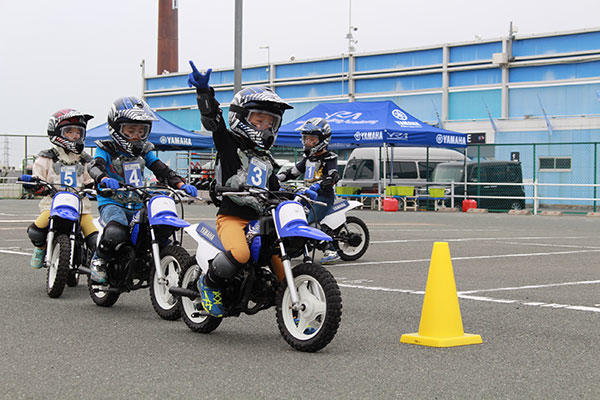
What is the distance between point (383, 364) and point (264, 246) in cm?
129

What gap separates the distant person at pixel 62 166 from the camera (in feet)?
30.3

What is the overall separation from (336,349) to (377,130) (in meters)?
23.1

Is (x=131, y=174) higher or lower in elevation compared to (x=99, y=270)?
higher

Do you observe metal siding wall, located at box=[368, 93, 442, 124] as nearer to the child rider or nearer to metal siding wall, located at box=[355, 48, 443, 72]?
metal siding wall, located at box=[355, 48, 443, 72]

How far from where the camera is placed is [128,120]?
816cm

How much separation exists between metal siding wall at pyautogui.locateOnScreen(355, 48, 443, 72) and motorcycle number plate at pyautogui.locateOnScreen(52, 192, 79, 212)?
41.3 m

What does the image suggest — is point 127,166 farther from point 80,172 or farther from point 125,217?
point 80,172

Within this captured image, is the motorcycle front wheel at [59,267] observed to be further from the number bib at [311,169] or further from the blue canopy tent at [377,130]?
the blue canopy tent at [377,130]

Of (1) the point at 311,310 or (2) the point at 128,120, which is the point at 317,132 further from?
(1) the point at 311,310

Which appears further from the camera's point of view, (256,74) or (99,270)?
(256,74)

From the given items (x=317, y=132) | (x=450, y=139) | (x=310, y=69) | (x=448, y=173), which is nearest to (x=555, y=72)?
(x=448, y=173)

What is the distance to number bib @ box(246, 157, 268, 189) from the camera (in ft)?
21.9

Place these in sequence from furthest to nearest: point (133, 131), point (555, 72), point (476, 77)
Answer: point (476, 77), point (555, 72), point (133, 131)

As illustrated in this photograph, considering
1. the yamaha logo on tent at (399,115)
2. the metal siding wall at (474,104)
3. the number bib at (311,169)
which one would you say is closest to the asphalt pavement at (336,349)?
the number bib at (311,169)
